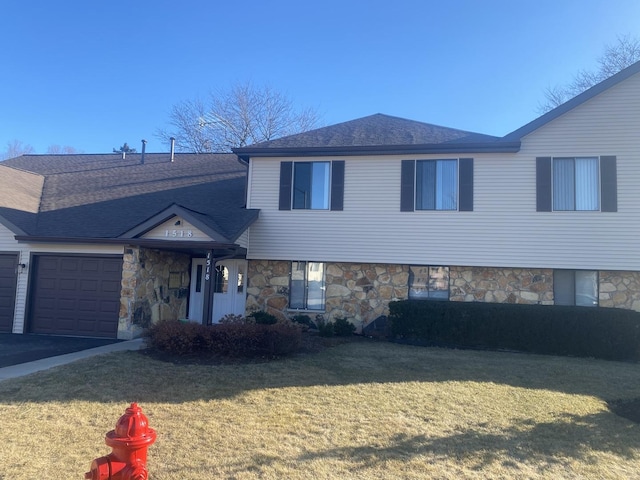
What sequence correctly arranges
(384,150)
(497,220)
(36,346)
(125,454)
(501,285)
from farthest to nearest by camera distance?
1. (384,150)
2. (501,285)
3. (497,220)
4. (36,346)
5. (125,454)

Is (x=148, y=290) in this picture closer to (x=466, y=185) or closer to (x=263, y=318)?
(x=263, y=318)

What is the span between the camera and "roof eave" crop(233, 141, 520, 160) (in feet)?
38.7

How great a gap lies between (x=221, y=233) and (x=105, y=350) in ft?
11.2

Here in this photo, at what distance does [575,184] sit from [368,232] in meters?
5.18

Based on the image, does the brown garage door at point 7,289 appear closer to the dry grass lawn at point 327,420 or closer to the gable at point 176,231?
the gable at point 176,231

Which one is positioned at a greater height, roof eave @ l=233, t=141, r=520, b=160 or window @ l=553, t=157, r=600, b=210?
roof eave @ l=233, t=141, r=520, b=160

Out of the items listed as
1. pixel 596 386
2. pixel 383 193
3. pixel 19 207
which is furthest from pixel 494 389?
pixel 19 207

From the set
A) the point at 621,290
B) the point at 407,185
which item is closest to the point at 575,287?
the point at 621,290

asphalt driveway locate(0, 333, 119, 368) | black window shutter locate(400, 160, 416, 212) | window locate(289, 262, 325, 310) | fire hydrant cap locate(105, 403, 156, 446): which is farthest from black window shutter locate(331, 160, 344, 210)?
fire hydrant cap locate(105, 403, 156, 446)

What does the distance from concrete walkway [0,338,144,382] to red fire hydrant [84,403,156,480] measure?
5256 mm

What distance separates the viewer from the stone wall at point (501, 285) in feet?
39.0

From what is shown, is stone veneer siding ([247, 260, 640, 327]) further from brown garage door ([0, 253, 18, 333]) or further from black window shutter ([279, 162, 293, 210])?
brown garage door ([0, 253, 18, 333])

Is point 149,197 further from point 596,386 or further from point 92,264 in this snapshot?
point 596,386

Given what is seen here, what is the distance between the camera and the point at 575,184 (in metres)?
11.7
